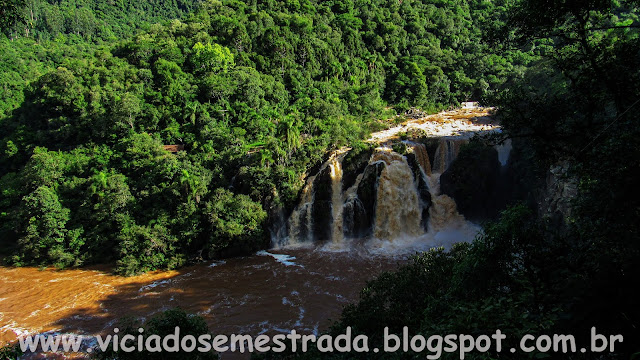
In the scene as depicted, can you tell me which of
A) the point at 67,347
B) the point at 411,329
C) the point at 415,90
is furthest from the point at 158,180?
the point at 415,90

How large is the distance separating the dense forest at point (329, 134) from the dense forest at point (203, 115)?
0.51 feet

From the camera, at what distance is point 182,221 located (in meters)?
20.0

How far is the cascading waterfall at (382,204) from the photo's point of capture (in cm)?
2083

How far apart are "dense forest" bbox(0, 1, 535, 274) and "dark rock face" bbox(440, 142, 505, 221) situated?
760cm

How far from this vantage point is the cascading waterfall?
2083cm

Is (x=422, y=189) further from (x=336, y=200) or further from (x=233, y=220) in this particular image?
(x=233, y=220)

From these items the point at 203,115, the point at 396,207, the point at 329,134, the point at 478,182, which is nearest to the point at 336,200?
the point at 396,207

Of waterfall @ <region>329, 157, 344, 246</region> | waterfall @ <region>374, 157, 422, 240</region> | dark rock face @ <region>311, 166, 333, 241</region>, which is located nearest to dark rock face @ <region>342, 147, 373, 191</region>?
waterfall @ <region>329, 157, 344, 246</region>

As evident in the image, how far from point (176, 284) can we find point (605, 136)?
707 inches

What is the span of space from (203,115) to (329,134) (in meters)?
9.65

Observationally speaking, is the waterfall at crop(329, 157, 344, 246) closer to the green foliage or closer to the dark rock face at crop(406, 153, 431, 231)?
the green foliage

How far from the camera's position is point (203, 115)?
2611 centimetres

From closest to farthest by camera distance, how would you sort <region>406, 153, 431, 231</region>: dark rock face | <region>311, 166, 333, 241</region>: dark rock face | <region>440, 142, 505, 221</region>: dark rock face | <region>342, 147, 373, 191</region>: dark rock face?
<region>440, 142, 505, 221</region>: dark rock face, <region>406, 153, 431, 231</region>: dark rock face, <region>311, 166, 333, 241</region>: dark rock face, <region>342, 147, 373, 191</region>: dark rock face

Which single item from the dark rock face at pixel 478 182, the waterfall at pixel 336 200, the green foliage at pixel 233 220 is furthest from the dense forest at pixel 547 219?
the dark rock face at pixel 478 182
